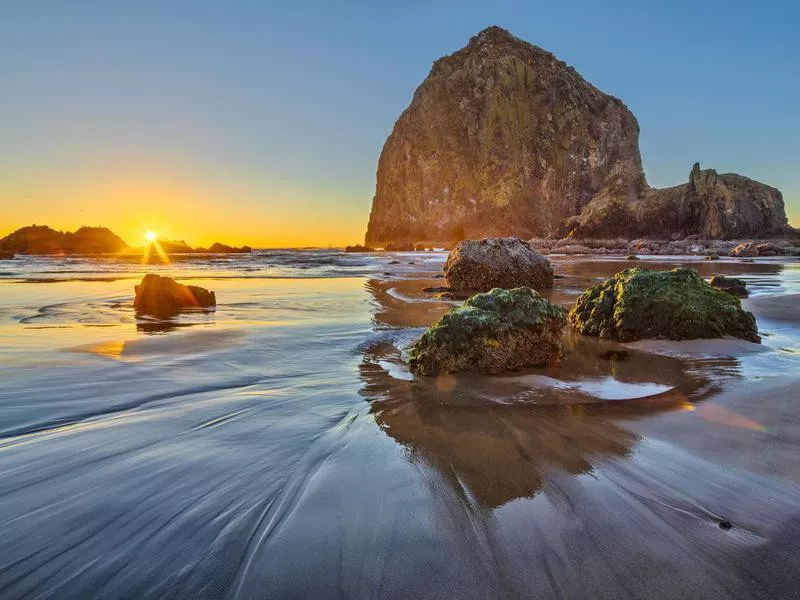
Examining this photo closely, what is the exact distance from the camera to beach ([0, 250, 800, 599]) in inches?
57.1

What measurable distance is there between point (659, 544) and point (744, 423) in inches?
64.1

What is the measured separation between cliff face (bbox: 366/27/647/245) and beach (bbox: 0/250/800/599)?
103907 millimetres

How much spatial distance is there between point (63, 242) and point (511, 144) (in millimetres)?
92440

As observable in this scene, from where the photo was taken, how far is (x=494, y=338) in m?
4.04

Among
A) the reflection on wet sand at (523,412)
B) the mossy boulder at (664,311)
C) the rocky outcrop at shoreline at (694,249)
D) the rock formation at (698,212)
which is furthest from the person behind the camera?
the rock formation at (698,212)

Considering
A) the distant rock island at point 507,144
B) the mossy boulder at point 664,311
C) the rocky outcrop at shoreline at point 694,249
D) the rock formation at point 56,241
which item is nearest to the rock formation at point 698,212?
the rocky outcrop at shoreline at point 694,249

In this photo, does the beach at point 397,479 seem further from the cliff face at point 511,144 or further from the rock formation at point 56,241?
the cliff face at point 511,144

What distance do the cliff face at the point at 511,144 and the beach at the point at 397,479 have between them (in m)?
104

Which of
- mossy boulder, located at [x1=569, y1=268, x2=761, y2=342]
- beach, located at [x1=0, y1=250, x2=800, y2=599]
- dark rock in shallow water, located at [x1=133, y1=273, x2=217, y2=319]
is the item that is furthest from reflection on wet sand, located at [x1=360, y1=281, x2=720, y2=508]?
dark rock in shallow water, located at [x1=133, y1=273, x2=217, y2=319]

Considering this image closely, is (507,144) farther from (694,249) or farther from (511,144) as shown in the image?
(694,249)

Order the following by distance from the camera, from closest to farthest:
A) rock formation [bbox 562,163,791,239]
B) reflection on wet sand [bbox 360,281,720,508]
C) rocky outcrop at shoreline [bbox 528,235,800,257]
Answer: reflection on wet sand [bbox 360,281,720,508]
rocky outcrop at shoreline [bbox 528,235,800,257]
rock formation [bbox 562,163,791,239]

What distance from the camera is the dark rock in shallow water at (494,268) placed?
11.5 m

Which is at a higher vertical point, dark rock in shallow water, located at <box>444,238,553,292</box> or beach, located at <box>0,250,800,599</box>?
dark rock in shallow water, located at <box>444,238,553,292</box>

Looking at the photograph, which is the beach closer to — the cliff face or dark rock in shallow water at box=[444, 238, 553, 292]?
dark rock in shallow water at box=[444, 238, 553, 292]
